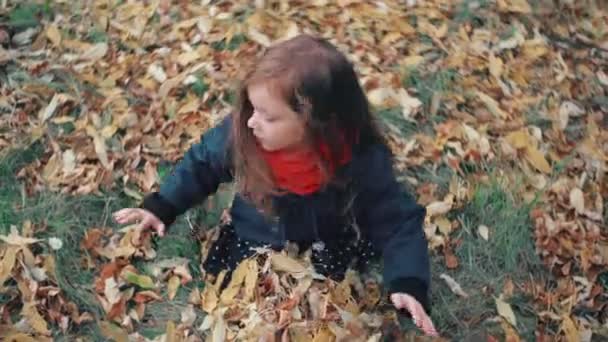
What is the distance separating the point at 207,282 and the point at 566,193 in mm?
1395

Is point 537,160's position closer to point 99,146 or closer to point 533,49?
point 533,49

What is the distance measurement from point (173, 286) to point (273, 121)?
934 millimetres

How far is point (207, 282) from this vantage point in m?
2.75

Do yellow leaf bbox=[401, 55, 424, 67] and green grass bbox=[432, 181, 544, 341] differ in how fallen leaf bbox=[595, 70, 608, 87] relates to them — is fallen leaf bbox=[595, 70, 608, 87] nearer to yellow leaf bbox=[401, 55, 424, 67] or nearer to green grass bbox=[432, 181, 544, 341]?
yellow leaf bbox=[401, 55, 424, 67]

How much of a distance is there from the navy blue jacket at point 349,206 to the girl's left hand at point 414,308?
0.05ft

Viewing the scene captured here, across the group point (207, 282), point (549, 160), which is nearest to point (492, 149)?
point (549, 160)

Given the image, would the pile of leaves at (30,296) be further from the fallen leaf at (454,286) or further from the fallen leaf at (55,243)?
the fallen leaf at (454,286)

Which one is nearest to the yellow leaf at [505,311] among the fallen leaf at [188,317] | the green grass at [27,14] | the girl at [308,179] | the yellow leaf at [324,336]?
the girl at [308,179]

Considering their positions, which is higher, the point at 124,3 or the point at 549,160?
the point at 124,3

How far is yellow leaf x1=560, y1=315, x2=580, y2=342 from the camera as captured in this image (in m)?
2.78

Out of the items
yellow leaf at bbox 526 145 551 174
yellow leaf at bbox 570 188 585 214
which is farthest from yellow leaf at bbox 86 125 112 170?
yellow leaf at bbox 570 188 585 214

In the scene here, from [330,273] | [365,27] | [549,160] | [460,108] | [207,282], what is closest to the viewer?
[330,273]

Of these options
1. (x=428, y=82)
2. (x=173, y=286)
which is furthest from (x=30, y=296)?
(x=428, y=82)

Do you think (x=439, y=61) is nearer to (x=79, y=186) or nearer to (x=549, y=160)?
(x=549, y=160)
